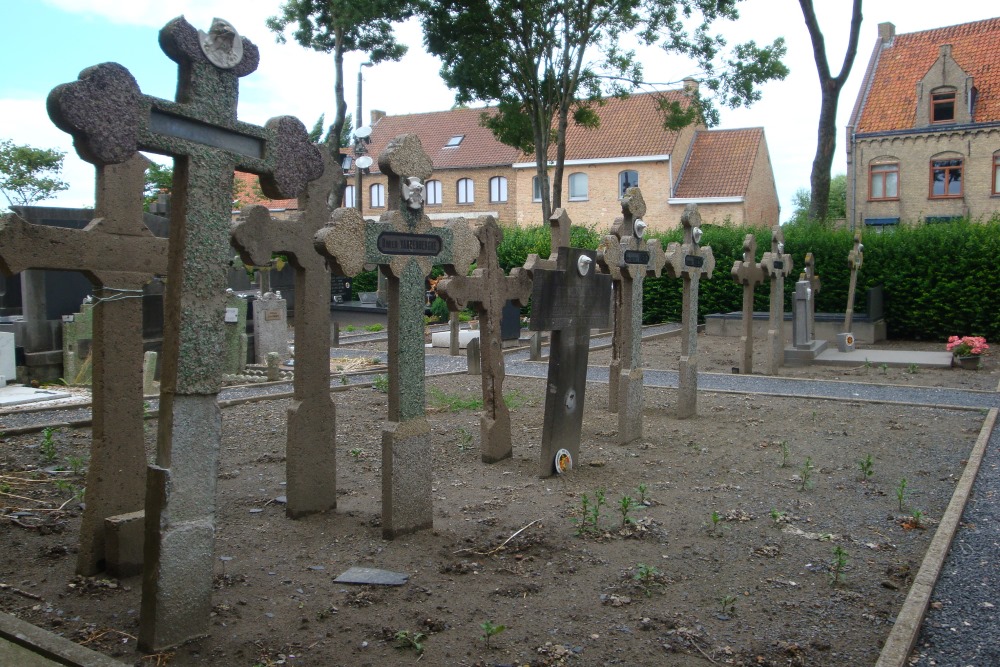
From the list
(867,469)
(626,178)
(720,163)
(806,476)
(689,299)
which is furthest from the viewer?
(626,178)

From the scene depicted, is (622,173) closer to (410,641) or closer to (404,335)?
(404,335)

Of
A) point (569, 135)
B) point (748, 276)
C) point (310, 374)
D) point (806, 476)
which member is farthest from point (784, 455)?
point (569, 135)

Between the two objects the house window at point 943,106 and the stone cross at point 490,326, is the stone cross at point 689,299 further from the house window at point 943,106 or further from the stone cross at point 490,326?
the house window at point 943,106

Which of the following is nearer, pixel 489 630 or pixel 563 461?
Answer: pixel 489 630

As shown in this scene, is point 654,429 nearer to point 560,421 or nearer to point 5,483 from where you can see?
point 560,421

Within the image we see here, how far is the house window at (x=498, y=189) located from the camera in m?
44.0

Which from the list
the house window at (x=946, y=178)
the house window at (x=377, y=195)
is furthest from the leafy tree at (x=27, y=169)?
the house window at (x=946, y=178)

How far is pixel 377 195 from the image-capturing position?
49.0 metres

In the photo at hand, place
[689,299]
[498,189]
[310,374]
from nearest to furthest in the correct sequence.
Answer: [310,374] → [689,299] → [498,189]

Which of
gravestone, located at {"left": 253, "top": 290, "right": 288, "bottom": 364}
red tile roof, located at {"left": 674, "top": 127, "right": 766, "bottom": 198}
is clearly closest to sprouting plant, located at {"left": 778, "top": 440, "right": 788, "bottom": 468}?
gravestone, located at {"left": 253, "top": 290, "right": 288, "bottom": 364}

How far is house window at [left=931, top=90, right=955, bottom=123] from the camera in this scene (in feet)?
111

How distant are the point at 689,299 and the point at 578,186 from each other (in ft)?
106

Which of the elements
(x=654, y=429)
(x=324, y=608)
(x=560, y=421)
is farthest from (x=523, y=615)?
(x=654, y=429)

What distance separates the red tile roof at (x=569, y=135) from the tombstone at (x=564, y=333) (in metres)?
30.5
